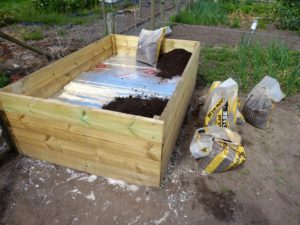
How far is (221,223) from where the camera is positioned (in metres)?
1.71

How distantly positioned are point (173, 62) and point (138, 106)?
1177 millimetres

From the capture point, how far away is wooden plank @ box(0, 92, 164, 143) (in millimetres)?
1562

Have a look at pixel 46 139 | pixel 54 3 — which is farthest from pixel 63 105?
pixel 54 3

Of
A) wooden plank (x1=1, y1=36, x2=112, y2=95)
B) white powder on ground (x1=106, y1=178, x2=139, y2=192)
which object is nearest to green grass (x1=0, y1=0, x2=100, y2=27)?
wooden plank (x1=1, y1=36, x2=112, y2=95)

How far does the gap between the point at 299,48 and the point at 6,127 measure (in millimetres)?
5719

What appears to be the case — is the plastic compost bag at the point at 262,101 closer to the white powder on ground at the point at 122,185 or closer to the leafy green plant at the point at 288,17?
the white powder on ground at the point at 122,185

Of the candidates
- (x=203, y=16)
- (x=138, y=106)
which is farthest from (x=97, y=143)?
(x=203, y=16)

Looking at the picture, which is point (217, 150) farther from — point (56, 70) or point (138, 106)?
point (56, 70)

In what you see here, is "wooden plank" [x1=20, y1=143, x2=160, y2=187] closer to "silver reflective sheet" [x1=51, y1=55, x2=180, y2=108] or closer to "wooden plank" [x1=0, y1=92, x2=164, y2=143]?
"wooden plank" [x1=0, y1=92, x2=164, y2=143]

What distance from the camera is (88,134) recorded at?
177cm

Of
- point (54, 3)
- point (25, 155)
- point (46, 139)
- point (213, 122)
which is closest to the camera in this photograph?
point (46, 139)

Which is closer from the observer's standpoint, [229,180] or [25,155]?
[229,180]

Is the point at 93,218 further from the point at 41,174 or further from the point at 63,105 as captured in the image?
the point at 63,105

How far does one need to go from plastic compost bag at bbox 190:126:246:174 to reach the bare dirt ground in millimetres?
107
